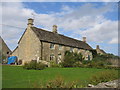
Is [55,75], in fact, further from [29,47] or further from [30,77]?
[29,47]

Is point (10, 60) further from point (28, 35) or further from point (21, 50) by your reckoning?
point (28, 35)

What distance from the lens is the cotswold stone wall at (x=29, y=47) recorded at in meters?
35.3

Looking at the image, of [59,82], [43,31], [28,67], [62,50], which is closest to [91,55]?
[62,50]

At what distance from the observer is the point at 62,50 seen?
41.7 metres

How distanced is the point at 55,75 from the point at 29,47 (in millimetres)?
22383

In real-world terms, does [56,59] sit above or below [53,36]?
below

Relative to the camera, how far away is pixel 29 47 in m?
36.8

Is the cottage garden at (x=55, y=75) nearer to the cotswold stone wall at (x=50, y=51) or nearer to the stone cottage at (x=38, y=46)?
the cotswold stone wall at (x=50, y=51)

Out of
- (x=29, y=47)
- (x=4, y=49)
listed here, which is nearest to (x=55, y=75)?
(x=29, y=47)

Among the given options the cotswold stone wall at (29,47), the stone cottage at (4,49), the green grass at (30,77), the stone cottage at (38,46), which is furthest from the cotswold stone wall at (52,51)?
the green grass at (30,77)

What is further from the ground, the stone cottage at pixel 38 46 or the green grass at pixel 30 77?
the stone cottage at pixel 38 46

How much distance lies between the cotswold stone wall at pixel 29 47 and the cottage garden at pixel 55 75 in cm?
768

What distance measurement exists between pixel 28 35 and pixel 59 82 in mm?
29004

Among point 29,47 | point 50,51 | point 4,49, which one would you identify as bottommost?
point 50,51
